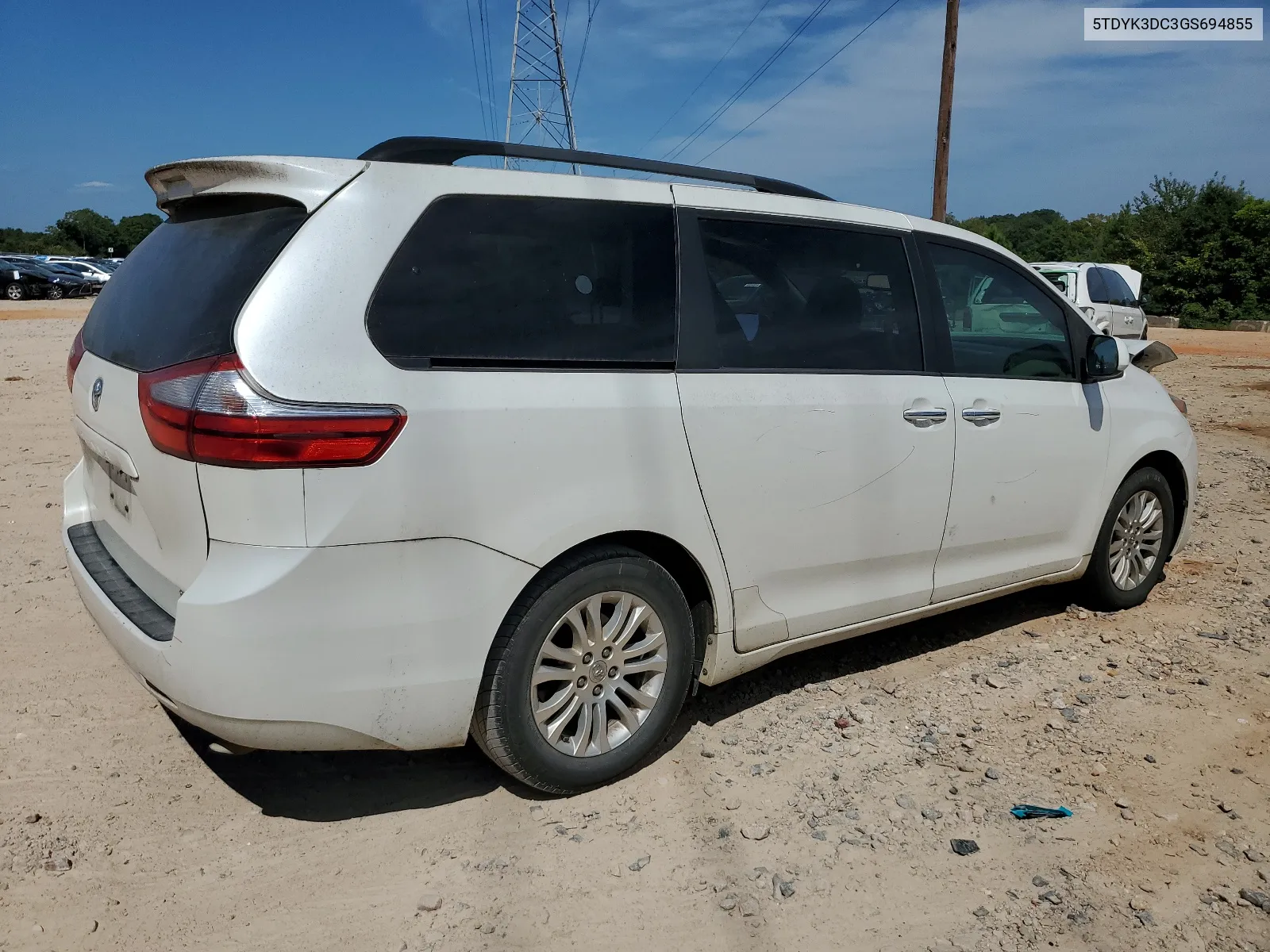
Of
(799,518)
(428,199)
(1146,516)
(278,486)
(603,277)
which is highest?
(428,199)

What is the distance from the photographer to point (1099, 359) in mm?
4527

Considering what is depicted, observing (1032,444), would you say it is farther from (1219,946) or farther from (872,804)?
(1219,946)

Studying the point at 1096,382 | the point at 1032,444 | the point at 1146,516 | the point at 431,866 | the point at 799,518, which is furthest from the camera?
the point at 1146,516

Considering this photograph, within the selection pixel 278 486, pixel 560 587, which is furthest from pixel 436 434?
pixel 560 587

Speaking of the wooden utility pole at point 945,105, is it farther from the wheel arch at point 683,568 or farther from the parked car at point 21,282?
the parked car at point 21,282

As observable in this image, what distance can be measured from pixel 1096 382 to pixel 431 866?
3.62m

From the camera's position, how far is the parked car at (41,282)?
120 ft

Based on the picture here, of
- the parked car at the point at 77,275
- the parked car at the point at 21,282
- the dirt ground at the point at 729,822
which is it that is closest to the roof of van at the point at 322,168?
the dirt ground at the point at 729,822

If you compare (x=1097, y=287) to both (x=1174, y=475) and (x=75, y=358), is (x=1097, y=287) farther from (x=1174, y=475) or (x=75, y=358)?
(x=75, y=358)

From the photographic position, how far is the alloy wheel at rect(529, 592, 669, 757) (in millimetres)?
3014

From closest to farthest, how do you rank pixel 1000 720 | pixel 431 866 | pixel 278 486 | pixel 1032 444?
pixel 278 486 < pixel 431 866 < pixel 1000 720 < pixel 1032 444

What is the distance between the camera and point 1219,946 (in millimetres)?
2533

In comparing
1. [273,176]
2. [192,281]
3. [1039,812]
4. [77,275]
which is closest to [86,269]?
[77,275]

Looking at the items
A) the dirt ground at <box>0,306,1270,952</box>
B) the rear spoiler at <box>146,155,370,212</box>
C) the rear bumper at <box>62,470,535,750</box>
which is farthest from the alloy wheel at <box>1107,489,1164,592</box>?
the rear spoiler at <box>146,155,370,212</box>
